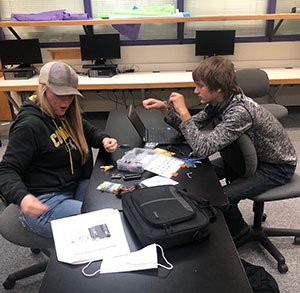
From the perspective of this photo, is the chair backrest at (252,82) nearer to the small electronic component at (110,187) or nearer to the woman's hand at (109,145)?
the woman's hand at (109,145)

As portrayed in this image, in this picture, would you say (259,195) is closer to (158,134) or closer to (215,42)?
(158,134)

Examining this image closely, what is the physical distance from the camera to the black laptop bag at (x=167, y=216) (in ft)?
2.86

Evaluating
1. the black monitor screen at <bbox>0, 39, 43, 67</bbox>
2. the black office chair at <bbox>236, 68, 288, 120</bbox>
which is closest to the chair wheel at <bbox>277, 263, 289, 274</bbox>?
the black office chair at <bbox>236, 68, 288, 120</bbox>

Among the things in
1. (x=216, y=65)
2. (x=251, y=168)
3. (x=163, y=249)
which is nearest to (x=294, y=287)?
(x=251, y=168)

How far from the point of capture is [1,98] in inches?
162

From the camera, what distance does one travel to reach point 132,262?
2.74ft

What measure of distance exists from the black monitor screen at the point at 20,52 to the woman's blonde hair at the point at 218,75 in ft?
9.40

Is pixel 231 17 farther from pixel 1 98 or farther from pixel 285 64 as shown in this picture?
pixel 1 98

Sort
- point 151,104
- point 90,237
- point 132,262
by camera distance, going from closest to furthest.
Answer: point 132,262 → point 90,237 → point 151,104

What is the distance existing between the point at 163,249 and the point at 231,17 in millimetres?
3161

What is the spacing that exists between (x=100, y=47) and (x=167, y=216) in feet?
10.5

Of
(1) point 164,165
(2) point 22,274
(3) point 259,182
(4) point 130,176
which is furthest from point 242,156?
(2) point 22,274

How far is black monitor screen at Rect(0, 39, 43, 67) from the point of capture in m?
3.64

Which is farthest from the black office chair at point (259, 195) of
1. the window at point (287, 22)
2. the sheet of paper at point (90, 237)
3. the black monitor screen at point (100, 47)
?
the window at point (287, 22)
